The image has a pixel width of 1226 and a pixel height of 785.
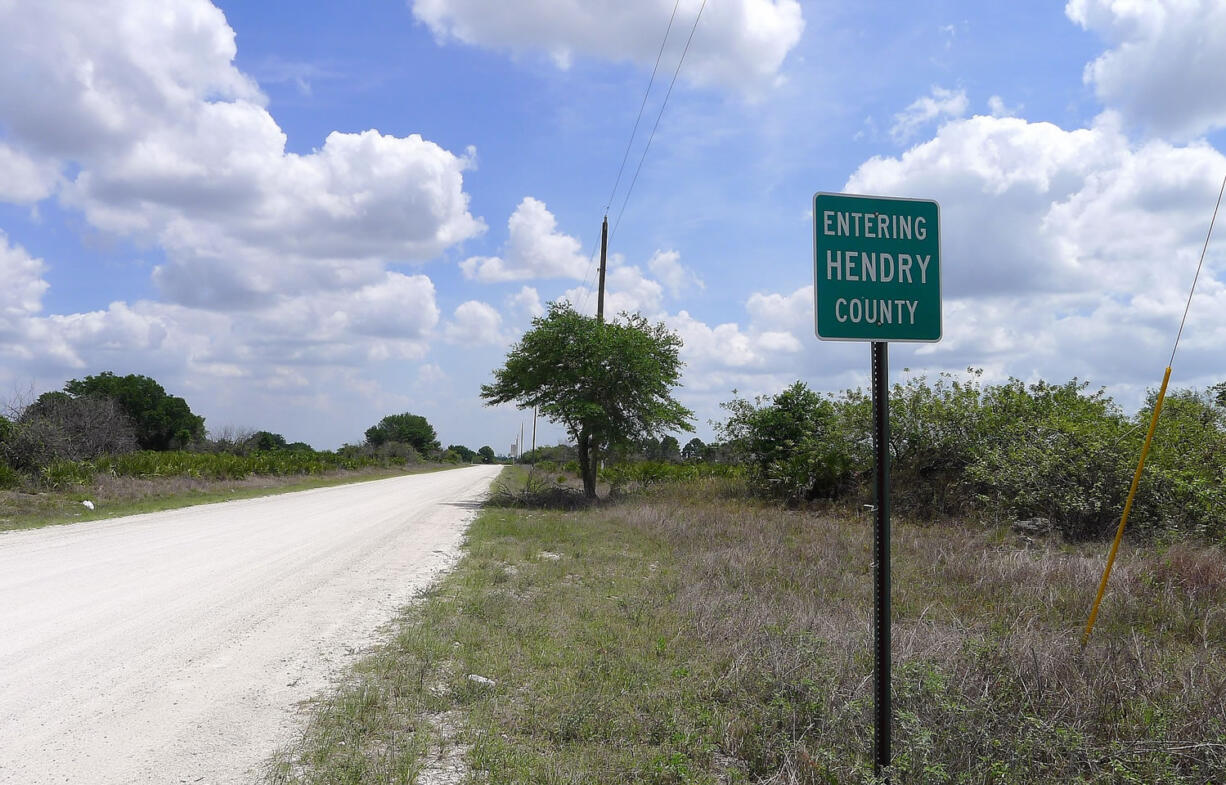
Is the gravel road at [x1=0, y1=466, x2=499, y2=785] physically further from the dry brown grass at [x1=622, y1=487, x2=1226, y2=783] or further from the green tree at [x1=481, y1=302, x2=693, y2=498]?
the green tree at [x1=481, y1=302, x2=693, y2=498]

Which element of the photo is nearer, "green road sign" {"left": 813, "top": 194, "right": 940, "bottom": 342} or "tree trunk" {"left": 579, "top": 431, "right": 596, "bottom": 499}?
"green road sign" {"left": 813, "top": 194, "right": 940, "bottom": 342}

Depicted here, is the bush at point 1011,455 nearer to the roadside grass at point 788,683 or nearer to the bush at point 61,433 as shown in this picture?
the roadside grass at point 788,683

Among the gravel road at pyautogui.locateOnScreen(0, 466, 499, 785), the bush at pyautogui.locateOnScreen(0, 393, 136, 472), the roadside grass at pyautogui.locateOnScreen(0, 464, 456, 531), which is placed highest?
the bush at pyautogui.locateOnScreen(0, 393, 136, 472)

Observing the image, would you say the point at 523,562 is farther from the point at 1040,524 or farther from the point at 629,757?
the point at 1040,524

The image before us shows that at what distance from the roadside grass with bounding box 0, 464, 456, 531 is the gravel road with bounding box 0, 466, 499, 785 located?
376 centimetres

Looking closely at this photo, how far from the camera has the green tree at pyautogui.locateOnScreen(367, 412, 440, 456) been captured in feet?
454

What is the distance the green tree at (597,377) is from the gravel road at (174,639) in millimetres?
11978

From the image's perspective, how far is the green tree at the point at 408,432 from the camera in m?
138

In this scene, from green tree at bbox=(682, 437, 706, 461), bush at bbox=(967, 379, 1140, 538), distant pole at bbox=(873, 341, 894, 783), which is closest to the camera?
distant pole at bbox=(873, 341, 894, 783)

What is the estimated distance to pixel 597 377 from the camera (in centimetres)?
2683

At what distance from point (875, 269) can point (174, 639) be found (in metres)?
7.21

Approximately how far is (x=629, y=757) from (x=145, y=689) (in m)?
3.93

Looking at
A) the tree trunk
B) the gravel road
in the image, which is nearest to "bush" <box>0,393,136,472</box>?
the gravel road

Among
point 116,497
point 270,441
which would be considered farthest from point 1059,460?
point 270,441
